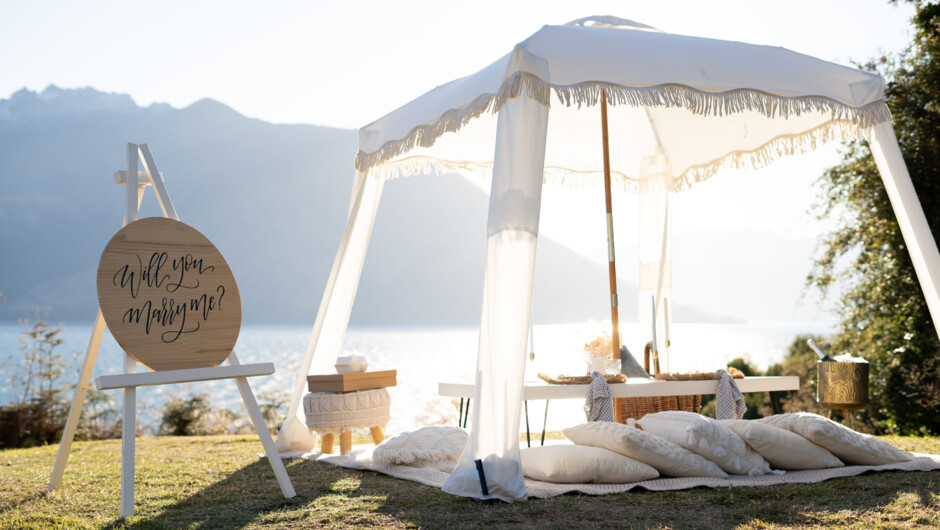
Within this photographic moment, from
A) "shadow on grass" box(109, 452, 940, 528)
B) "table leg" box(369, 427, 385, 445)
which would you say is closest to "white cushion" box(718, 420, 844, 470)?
"shadow on grass" box(109, 452, 940, 528)

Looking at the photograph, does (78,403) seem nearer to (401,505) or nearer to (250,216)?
(401,505)

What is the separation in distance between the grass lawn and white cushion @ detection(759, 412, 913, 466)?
183 mm

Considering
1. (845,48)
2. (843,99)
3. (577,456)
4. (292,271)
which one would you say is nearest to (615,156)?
(843,99)

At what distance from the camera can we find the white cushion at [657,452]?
309 centimetres

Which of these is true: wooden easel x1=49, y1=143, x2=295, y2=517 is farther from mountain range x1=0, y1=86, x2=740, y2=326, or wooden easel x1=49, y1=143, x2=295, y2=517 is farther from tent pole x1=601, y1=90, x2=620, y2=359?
mountain range x1=0, y1=86, x2=740, y2=326

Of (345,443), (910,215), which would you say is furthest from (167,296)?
(910,215)

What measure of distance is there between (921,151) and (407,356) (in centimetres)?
2562

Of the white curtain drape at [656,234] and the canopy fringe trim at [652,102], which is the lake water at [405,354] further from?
the canopy fringe trim at [652,102]

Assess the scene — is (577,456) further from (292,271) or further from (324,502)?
(292,271)

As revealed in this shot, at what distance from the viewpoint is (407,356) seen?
1209 inches

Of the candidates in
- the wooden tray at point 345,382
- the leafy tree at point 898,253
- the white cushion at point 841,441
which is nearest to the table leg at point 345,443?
the wooden tray at point 345,382

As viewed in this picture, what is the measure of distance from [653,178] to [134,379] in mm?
3729

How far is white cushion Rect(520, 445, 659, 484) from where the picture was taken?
3062 millimetres

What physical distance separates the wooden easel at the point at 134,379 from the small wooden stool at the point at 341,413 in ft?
3.50
